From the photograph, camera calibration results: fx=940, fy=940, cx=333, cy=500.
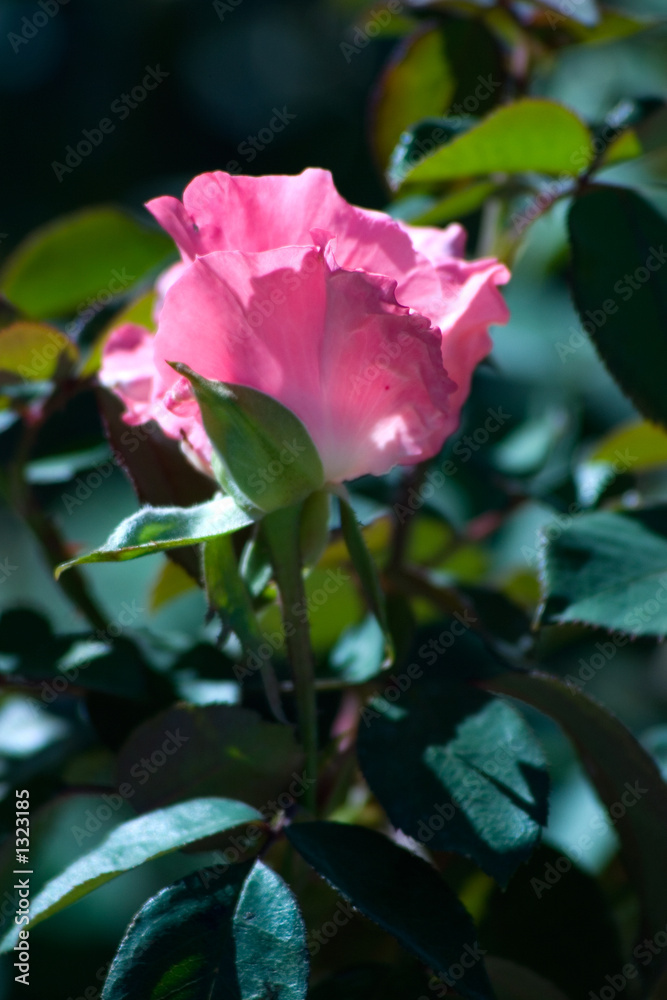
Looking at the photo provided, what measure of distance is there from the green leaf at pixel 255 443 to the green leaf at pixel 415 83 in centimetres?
36

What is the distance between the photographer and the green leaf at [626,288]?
47 cm

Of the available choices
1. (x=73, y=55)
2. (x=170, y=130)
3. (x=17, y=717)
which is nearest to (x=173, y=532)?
(x=17, y=717)

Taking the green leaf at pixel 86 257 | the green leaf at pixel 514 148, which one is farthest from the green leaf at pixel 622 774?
the green leaf at pixel 86 257

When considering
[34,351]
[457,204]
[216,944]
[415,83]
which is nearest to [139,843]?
[216,944]

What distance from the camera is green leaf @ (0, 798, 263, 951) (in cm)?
36

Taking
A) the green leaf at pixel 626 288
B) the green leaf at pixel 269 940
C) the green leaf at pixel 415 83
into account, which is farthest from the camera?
the green leaf at pixel 415 83

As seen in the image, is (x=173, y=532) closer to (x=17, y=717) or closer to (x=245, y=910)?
(x=245, y=910)

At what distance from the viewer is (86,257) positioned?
2.16 feet

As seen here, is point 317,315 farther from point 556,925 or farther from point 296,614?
point 556,925

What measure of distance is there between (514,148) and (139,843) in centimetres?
40

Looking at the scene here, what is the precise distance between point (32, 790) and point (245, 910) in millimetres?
190

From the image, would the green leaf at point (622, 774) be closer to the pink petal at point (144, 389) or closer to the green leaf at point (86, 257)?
the pink petal at point (144, 389)

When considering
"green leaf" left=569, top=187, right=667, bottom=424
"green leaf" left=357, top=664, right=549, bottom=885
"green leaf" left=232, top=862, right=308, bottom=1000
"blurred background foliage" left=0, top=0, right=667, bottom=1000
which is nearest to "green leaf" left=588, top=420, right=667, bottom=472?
"blurred background foliage" left=0, top=0, right=667, bottom=1000

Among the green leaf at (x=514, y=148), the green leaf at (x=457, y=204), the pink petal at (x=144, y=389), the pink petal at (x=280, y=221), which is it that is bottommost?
the green leaf at (x=457, y=204)
